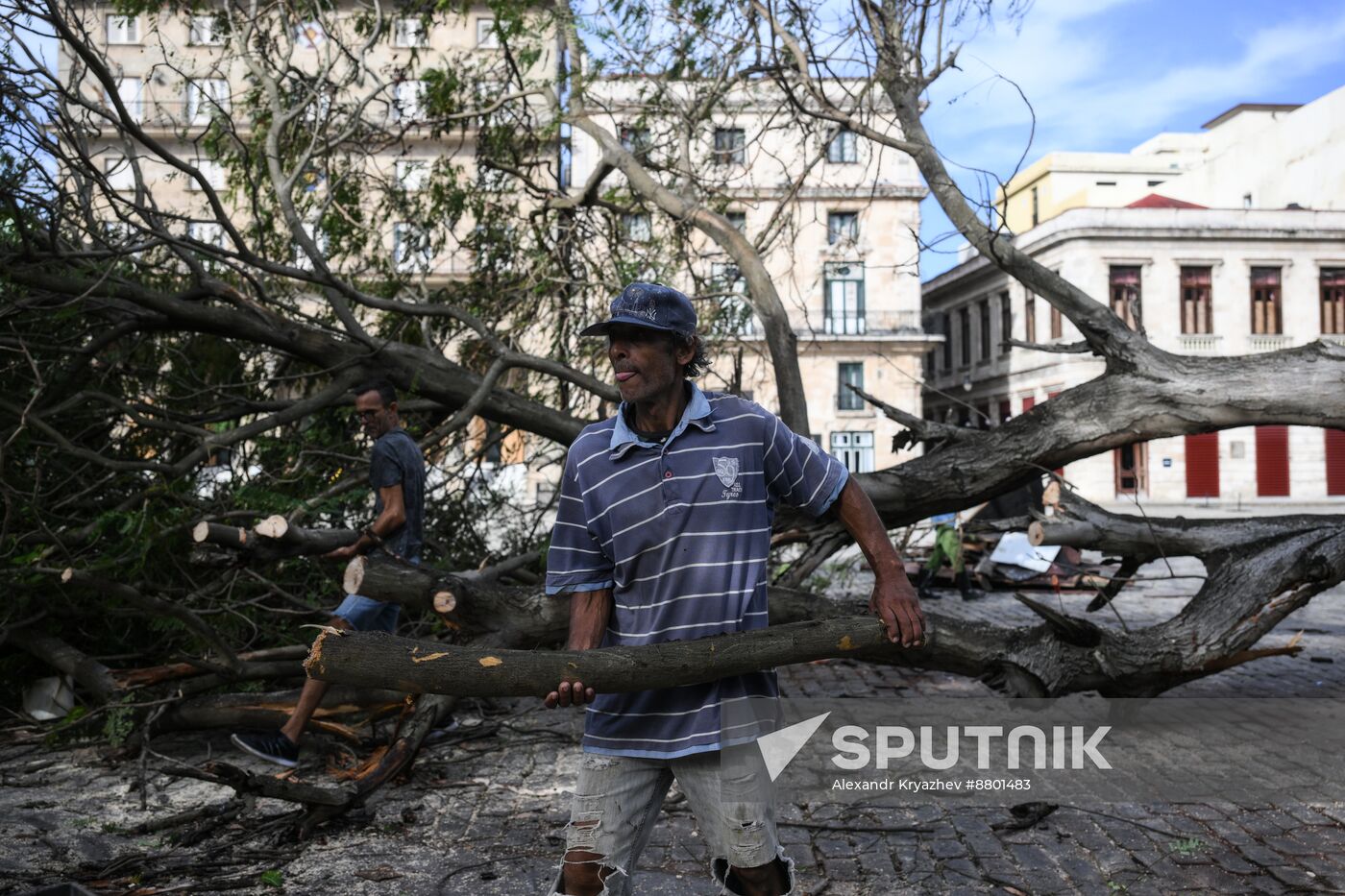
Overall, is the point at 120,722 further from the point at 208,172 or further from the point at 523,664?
the point at 208,172

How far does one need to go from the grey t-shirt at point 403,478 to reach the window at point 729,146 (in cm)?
464

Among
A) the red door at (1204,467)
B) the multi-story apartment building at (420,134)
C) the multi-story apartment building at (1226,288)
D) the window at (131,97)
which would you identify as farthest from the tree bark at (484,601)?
the red door at (1204,467)

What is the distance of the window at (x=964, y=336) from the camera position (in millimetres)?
45875

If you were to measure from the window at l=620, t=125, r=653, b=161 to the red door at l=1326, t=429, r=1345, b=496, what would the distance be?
3455 cm

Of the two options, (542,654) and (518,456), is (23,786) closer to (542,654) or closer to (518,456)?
(542,654)

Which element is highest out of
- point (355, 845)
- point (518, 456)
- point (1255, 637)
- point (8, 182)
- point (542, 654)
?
point (8, 182)

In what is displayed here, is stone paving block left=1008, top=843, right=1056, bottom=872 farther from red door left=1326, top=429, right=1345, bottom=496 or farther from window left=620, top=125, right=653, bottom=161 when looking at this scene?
red door left=1326, top=429, right=1345, bottom=496

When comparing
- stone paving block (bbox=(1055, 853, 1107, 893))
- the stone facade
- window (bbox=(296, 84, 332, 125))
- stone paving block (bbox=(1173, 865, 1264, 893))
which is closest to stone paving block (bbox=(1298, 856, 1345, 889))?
stone paving block (bbox=(1173, 865, 1264, 893))

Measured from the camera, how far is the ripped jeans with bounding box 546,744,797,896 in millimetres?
2705

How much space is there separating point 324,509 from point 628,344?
464 centimetres

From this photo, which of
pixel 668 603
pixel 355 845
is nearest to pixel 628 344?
pixel 668 603

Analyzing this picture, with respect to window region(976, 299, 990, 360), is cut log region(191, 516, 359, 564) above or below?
below

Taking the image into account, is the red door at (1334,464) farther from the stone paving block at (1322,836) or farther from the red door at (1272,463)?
the stone paving block at (1322,836)

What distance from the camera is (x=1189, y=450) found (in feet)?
120
